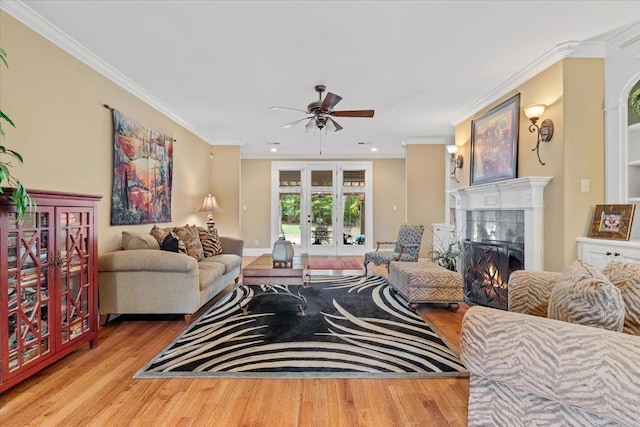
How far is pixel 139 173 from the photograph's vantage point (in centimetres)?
386

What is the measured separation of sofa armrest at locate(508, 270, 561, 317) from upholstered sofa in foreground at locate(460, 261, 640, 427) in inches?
13.4

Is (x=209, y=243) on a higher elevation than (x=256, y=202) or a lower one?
lower

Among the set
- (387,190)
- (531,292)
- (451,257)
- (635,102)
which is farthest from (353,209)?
(531,292)

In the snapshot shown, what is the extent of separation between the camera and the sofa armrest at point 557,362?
0.94 meters

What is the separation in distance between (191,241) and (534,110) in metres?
4.18

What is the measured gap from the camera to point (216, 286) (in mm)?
3756

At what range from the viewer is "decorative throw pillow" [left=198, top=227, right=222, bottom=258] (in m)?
4.57

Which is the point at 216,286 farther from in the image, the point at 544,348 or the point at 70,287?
the point at 544,348

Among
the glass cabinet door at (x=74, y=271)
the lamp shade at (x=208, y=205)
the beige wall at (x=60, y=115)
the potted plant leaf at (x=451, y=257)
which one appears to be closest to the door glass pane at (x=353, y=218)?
the potted plant leaf at (x=451, y=257)

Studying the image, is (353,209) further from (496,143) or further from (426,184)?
(496,143)

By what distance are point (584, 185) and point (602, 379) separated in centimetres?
264

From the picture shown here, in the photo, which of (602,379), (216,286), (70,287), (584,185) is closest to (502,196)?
(584,185)

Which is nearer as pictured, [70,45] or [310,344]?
[310,344]

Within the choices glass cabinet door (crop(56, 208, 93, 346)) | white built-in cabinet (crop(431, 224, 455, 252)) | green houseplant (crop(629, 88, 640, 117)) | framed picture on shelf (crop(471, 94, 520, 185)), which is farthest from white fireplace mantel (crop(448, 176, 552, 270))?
glass cabinet door (crop(56, 208, 93, 346))
